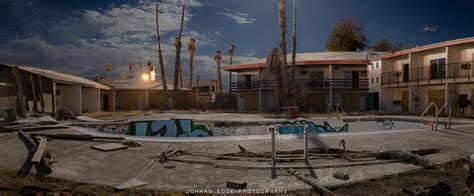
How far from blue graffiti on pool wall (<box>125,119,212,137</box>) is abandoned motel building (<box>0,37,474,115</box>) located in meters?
7.29

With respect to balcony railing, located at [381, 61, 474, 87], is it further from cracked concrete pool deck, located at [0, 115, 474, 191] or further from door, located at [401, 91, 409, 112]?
cracked concrete pool deck, located at [0, 115, 474, 191]

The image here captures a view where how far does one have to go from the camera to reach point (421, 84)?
26.2 m

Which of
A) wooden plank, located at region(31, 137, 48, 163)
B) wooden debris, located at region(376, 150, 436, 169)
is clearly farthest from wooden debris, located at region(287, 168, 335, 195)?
wooden plank, located at region(31, 137, 48, 163)

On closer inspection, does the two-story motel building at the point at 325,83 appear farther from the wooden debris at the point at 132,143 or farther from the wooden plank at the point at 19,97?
the wooden debris at the point at 132,143

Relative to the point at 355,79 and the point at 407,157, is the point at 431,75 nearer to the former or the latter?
the point at 355,79

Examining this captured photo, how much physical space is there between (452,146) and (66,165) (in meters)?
10.9

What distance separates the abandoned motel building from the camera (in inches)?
885

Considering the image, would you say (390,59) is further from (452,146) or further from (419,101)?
(452,146)

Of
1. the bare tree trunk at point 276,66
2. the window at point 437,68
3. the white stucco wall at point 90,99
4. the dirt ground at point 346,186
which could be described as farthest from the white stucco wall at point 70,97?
the window at point 437,68

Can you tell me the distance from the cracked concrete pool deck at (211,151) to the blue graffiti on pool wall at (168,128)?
6.88 meters

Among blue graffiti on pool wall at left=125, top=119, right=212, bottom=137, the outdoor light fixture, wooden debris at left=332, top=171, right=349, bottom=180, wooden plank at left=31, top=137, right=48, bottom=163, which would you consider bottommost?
blue graffiti on pool wall at left=125, top=119, right=212, bottom=137

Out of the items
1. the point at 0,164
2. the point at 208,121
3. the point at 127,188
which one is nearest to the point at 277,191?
the point at 127,188

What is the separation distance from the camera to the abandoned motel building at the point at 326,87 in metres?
22.5

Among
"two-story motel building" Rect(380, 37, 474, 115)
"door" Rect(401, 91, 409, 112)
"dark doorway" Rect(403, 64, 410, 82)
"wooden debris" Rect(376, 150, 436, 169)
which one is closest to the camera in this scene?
"wooden debris" Rect(376, 150, 436, 169)
